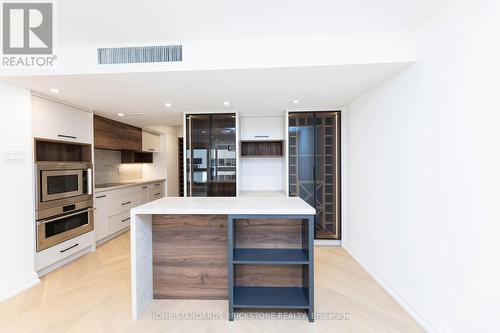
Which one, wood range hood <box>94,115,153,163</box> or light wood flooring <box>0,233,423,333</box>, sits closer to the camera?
light wood flooring <box>0,233,423,333</box>

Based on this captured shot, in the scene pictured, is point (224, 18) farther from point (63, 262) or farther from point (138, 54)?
point (63, 262)

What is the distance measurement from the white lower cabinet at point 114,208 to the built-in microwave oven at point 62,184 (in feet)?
1.07

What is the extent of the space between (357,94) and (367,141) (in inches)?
24.8

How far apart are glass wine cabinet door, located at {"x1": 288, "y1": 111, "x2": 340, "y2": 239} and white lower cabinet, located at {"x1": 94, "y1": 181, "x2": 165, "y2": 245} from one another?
119 inches

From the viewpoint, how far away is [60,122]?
299cm

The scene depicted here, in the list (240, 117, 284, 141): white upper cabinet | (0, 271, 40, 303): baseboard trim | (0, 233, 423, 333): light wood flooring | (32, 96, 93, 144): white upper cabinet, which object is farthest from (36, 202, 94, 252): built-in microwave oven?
(240, 117, 284, 141): white upper cabinet

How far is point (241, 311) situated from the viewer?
204 centimetres

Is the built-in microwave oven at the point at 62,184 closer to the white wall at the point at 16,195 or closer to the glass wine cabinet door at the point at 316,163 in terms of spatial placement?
the white wall at the point at 16,195

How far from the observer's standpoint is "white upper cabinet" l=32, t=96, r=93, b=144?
270 centimetres

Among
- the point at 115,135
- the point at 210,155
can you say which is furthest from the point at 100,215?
the point at 210,155

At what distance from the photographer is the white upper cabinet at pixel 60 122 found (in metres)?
2.70

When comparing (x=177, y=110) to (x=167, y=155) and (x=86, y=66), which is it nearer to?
(x=86, y=66)

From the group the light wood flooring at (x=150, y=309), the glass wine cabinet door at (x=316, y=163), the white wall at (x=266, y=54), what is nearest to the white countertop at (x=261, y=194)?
the glass wine cabinet door at (x=316, y=163)

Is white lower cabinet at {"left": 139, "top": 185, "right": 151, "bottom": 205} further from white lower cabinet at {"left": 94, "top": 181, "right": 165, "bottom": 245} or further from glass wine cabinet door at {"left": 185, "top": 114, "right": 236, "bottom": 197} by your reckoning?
glass wine cabinet door at {"left": 185, "top": 114, "right": 236, "bottom": 197}
